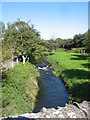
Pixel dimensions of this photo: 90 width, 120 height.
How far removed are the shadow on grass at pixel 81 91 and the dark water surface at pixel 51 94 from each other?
2.43 feet

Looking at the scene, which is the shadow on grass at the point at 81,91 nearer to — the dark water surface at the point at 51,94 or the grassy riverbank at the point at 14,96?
the dark water surface at the point at 51,94

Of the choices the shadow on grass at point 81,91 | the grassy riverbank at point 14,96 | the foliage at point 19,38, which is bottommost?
the shadow on grass at point 81,91

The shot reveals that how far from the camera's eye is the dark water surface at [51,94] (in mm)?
10942

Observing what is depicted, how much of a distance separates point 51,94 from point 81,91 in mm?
2425

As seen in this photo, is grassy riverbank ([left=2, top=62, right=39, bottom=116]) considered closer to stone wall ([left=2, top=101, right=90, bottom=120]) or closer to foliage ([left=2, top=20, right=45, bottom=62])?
stone wall ([left=2, top=101, right=90, bottom=120])

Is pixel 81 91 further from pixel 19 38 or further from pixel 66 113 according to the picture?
pixel 19 38

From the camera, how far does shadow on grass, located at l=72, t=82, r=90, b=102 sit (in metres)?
10.9

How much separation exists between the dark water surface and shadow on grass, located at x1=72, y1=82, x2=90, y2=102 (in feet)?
2.43

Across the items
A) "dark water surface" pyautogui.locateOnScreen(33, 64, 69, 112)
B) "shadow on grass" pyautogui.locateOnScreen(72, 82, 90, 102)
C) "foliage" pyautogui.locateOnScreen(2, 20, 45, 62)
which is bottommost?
"dark water surface" pyautogui.locateOnScreen(33, 64, 69, 112)

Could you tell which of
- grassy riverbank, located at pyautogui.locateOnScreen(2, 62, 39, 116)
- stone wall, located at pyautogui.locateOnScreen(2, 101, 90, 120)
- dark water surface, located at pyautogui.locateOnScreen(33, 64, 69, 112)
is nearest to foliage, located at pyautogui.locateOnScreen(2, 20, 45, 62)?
dark water surface, located at pyautogui.locateOnScreen(33, 64, 69, 112)

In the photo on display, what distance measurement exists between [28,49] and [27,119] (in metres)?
13.7

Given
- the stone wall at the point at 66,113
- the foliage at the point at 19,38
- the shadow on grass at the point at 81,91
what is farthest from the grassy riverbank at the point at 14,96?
the foliage at the point at 19,38

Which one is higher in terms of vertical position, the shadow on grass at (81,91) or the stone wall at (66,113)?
the stone wall at (66,113)

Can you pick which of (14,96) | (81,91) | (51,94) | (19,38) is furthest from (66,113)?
(19,38)
